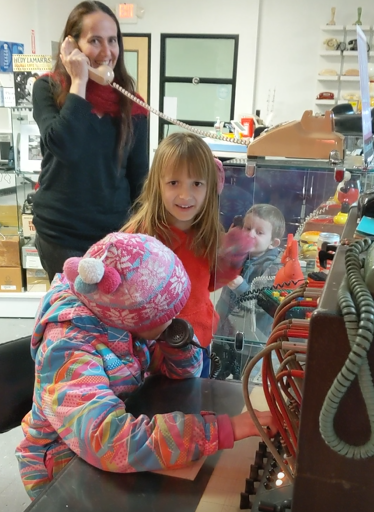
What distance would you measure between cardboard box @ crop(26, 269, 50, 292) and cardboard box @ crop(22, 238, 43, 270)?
0.03 metres

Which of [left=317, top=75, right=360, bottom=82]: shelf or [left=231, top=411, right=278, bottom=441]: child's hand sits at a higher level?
[left=317, top=75, right=360, bottom=82]: shelf

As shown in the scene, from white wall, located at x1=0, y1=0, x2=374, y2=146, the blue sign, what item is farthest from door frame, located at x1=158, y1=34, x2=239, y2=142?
the blue sign

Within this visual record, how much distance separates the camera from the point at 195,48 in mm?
5117

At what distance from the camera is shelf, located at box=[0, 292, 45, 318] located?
2941 mm

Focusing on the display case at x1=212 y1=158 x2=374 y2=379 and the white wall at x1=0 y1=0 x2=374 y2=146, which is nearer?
the display case at x1=212 y1=158 x2=374 y2=379

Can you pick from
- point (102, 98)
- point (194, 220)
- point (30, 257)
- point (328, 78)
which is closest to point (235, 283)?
point (194, 220)

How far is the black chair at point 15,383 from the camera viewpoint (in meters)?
0.94


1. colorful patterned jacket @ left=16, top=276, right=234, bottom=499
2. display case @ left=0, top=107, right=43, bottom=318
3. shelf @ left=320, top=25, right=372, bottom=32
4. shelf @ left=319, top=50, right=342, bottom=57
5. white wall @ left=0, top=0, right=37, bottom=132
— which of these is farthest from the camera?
shelf @ left=319, top=50, right=342, bottom=57

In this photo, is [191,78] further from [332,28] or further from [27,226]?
[27,226]

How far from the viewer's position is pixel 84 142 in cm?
146

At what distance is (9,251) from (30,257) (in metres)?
0.13

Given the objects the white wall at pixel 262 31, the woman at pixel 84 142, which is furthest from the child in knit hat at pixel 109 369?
the white wall at pixel 262 31

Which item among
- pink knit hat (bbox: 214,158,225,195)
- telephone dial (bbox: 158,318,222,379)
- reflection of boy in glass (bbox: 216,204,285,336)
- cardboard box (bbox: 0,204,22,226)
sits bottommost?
cardboard box (bbox: 0,204,22,226)

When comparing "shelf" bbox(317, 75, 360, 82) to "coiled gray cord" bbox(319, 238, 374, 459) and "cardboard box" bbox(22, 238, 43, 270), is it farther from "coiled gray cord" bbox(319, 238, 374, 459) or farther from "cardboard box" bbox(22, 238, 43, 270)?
"coiled gray cord" bbox(319, 238, 374, 459)
